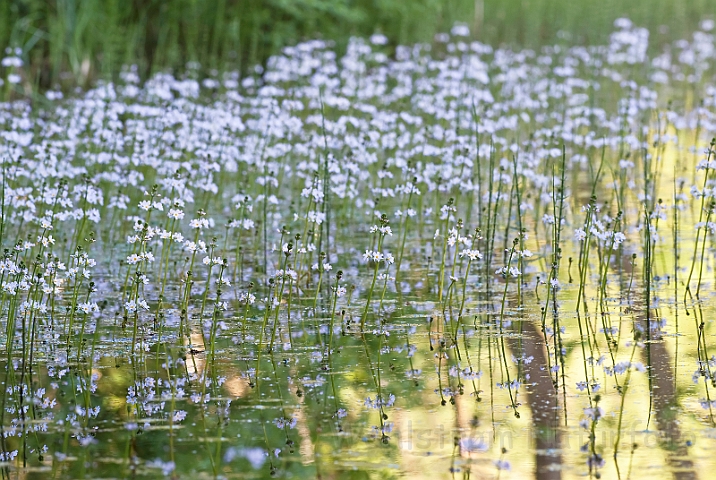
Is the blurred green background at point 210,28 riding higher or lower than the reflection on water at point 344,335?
higher

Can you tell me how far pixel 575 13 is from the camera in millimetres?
17328

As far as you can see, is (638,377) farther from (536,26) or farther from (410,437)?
(536,26)

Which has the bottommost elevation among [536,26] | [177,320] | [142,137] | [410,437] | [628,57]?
[410,437]

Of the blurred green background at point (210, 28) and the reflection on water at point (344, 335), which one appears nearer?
the reflection on water at point (344, 335)

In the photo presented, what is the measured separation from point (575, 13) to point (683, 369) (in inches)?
530

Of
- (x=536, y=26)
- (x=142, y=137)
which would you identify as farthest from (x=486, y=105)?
(x=536, y=26)

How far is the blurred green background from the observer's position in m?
12.4

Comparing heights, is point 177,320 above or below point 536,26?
below

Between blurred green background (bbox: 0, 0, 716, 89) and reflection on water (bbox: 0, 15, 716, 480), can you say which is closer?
reflection on water (bbox: 0, 15, 716, 480)

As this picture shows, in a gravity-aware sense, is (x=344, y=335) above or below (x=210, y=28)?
below

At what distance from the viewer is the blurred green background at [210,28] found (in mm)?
12422

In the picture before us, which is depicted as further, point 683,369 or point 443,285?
point 443,285

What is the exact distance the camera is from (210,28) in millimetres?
14430

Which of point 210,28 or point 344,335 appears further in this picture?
point 210,28
